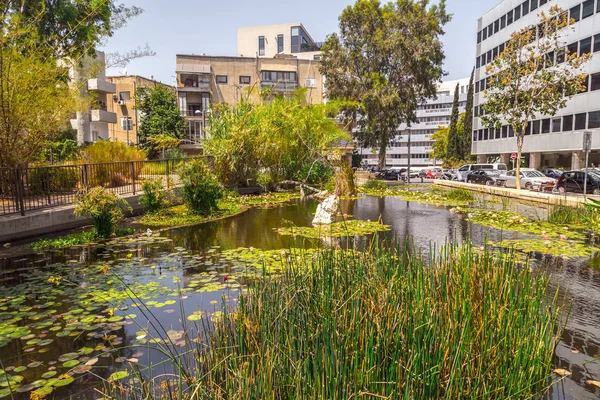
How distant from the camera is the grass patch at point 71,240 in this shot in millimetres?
9469

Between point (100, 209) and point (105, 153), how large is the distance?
29.4ft

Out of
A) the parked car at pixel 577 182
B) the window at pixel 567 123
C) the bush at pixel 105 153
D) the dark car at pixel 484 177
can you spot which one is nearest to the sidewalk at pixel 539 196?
the parked car at pixel 577 182

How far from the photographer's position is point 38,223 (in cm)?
1089

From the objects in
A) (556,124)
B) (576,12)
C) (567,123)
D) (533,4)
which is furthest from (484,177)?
(533,4)

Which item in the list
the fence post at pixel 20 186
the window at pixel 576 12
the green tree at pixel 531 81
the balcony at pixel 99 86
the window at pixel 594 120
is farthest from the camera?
the balcony at pixel 99 86

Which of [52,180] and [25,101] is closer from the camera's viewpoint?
[25,101]

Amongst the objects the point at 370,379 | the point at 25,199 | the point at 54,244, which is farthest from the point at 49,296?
the point at 25,199

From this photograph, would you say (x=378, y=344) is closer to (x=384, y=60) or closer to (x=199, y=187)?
(x=199, y=187)

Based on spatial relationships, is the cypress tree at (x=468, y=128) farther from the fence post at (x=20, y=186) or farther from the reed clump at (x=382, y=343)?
the reed clump at (x=382, y=343)

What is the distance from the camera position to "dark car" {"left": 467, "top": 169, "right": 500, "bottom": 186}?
1249 inches

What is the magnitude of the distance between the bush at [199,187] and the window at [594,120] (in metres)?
32.4

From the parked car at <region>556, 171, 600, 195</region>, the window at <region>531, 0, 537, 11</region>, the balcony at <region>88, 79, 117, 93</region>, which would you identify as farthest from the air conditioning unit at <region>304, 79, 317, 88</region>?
the parked car at <region>556, 171, 600, 195</region>

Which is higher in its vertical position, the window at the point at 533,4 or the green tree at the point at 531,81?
the window at the point at 533,4

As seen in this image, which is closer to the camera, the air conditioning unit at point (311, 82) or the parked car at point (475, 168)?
the parked car at point (475, 168)
